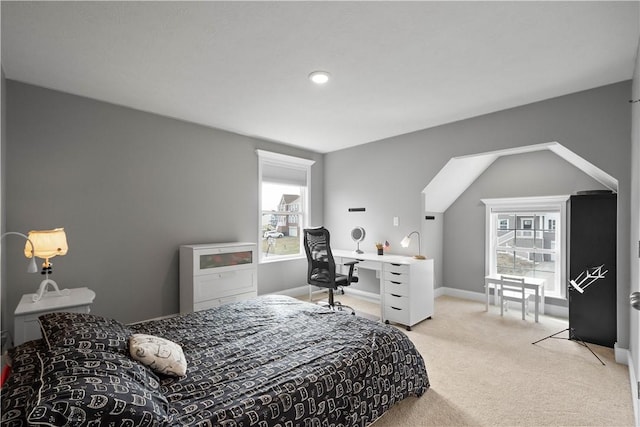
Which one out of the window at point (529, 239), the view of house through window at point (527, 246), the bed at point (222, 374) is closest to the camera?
the bed at point (222, 374)

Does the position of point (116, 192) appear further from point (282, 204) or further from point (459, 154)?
point (459, 154)

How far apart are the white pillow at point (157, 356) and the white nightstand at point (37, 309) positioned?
3.87 ft

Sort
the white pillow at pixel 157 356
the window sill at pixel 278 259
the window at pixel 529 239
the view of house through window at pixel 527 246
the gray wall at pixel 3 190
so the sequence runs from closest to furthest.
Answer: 1. the white pillow at pixel 157 356
2. the gray wall at pixel 3 190
3. the window at pixel 529 239
4. the view of house through window at pixel 527 246
5. the window sill at pixel 278 259

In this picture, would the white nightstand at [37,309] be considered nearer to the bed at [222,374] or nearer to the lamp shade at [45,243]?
the lamp shade at [45,243]

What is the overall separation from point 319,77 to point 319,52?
0.38m

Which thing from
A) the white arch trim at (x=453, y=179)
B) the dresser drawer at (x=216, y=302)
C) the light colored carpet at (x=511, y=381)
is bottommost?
the light colored carpet at (x=511, y=381)

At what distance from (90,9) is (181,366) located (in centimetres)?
210

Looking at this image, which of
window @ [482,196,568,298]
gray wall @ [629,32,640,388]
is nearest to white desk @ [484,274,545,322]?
window @ [482,196,568,298]

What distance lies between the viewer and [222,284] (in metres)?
3.70

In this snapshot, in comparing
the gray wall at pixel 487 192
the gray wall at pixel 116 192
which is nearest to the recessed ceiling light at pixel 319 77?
the gray wall at pixel 116 192

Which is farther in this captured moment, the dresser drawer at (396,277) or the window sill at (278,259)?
the window sill at (278,259)

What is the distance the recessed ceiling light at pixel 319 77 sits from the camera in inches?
101

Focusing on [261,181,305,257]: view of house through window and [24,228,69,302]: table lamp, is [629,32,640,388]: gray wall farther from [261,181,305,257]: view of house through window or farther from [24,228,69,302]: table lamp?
[24,228,69,302]: table lamp

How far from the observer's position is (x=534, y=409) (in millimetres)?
2080
